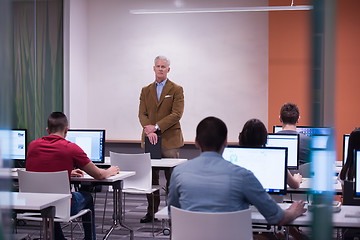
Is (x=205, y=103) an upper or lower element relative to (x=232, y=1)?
lower

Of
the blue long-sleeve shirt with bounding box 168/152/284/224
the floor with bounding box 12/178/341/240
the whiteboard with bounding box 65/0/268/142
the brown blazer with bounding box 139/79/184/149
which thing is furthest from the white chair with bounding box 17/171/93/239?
the whiteboard with bounding box 65/0/268/142

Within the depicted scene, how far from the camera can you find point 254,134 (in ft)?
12.6

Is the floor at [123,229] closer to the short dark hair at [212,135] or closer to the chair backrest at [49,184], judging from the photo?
the chair backrest at [49,184]

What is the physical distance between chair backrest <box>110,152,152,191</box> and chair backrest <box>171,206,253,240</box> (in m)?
2.91

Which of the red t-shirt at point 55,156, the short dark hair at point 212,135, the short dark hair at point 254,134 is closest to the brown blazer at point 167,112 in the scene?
the red t-shirt at point 55,156

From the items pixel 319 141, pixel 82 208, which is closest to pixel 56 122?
pixel 82 208

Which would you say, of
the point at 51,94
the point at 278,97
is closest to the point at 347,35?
the point at 278,97

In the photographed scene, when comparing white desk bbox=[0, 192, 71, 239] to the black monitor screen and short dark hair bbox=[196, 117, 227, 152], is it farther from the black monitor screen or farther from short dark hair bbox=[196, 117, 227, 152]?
the black monitor screen

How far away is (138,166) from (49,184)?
61.0 inches

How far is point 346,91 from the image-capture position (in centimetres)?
850

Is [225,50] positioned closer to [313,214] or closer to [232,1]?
[232,1]

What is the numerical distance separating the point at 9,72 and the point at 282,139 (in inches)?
143

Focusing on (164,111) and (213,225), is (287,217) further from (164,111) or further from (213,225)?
(164,111)

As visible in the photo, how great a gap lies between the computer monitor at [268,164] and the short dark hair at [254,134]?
17 centimetres
